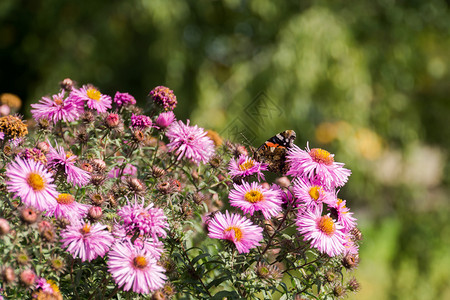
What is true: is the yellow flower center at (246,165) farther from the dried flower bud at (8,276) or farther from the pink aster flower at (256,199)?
the dried flower bud at (8,276)

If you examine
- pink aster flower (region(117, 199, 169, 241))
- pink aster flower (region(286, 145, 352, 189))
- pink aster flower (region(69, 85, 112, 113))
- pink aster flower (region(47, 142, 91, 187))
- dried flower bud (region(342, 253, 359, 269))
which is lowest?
pink aster flower (region(117, 199, 169, 241))

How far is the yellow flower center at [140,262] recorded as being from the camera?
25.6 inches

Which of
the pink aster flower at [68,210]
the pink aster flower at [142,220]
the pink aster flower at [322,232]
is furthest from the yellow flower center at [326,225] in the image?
the pink aster flower at [68,210]

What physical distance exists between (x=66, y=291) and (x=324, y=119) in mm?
3117

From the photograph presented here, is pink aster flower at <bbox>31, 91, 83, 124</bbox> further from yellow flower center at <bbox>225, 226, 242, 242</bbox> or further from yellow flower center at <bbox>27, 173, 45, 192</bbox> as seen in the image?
yellow flower center at <bbox>225, 226, 242, 242</bbox>

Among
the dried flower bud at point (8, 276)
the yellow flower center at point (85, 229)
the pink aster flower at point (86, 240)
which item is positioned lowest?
the dried flower bud at point (8, 276)

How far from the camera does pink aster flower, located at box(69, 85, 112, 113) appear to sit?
90cm

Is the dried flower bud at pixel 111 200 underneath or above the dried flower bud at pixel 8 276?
above

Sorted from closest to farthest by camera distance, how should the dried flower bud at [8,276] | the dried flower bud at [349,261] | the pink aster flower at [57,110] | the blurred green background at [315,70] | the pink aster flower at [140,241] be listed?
1. the dried flower bud at [8,276]
2. the pink aster flower at [140,241]
3. the dried flower bud at [349,261]
4. the pink aster flower at [57,110]
5. the blurred green background at [315,70]

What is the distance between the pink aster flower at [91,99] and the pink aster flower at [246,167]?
9.7 inches

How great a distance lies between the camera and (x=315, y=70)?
3480 mm

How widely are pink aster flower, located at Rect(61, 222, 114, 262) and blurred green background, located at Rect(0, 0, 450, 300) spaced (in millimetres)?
2624

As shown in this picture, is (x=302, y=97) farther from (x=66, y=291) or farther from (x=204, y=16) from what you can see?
(x=66, y=291)

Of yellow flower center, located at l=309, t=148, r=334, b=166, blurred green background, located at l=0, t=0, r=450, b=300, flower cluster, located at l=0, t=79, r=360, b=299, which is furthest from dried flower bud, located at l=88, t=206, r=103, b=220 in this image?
blurred green background, located at l=0, t=0, r=450, b=300
